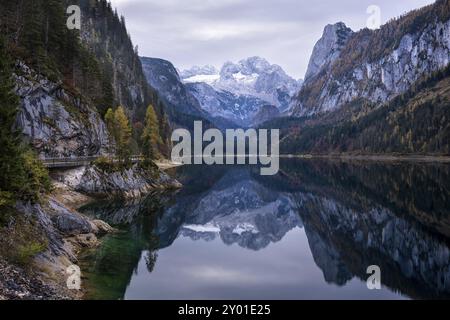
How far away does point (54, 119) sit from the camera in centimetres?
7038

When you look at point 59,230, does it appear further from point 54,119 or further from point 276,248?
point 54,119

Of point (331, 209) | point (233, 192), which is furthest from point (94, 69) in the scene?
point (331, 209)

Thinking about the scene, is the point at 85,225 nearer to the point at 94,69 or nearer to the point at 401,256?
the point at 401,256

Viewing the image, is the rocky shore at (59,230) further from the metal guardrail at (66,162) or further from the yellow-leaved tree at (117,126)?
the yellow-leaved tree at (117,126)

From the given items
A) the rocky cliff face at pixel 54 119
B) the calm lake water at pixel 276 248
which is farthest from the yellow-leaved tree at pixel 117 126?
the calm lake water at pixel 276 248

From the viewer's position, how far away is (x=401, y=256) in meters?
39.5

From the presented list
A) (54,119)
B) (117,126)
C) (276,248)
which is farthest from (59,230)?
(117,126)

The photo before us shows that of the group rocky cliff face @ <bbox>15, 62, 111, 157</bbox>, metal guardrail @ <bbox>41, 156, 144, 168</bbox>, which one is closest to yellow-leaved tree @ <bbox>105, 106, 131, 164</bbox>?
rocky cliff face @ <bbox>15, 62, 111, 157</bbox>

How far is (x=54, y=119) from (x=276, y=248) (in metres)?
43.5

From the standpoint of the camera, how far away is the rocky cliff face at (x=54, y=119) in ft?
214

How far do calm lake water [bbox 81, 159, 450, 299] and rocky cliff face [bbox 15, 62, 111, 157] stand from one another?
15253 millimetres

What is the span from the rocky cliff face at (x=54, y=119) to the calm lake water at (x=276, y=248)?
1525cm

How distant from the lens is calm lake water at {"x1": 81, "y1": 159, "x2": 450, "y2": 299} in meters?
29.9

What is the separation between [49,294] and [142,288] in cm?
737
